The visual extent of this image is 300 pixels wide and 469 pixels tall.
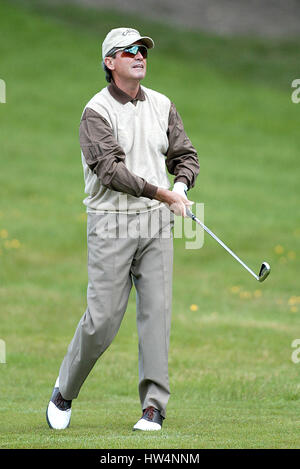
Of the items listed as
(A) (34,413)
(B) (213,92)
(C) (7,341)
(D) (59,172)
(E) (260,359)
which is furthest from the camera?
(B) (213,92)

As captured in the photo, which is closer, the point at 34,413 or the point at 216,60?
the point at 34,413

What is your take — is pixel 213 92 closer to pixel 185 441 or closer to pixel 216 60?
pixel 216 60

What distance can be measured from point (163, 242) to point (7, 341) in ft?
15.0

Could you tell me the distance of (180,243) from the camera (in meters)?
16.1

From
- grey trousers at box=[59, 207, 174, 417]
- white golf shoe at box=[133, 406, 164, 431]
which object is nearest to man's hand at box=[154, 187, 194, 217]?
grey trousers at box=[59, 207, 174, 417]

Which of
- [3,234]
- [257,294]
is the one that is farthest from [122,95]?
[3,234]

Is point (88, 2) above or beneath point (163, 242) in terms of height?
above

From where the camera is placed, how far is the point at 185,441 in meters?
5.47

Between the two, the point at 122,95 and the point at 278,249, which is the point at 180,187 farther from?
the point at 278,249

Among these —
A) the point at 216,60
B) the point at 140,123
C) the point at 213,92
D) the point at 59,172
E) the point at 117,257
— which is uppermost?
the point at 216,60

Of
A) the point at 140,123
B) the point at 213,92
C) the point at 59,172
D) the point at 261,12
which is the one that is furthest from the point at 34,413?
the point at 261,12

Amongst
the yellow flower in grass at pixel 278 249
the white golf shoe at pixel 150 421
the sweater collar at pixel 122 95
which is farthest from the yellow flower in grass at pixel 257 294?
the sweater collar at pixel 122 95

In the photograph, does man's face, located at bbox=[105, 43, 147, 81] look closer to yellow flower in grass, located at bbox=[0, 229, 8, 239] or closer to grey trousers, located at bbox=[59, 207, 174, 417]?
grey trousers, located at bbox=[59, 207, 174, 417]

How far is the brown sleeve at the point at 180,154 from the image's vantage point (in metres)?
6.29
